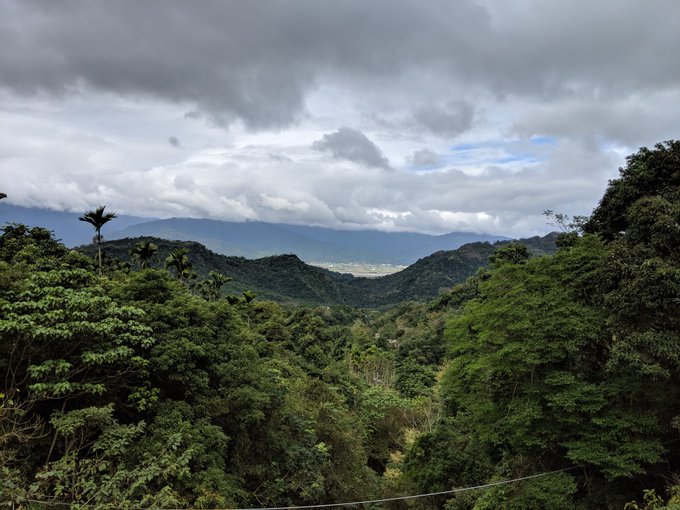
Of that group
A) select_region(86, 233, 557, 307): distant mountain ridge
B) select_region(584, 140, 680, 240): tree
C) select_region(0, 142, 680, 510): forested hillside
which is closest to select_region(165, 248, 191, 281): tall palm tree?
select_region(0, 142, 680, 510): forested hillside

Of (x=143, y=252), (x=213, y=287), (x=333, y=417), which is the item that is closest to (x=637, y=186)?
(x=333, y=417)

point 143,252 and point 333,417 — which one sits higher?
point 143,252

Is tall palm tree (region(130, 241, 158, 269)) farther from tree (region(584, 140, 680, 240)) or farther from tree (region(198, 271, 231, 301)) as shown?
tree (region(584, 140, 680, 240))

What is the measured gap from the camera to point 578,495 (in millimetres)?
13844

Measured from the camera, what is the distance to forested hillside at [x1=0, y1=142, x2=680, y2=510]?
8781mm

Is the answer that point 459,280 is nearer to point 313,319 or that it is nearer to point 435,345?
point 435,345

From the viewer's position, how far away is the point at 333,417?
20.0m

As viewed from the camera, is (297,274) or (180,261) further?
(297,274)

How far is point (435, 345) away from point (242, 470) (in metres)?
49.1

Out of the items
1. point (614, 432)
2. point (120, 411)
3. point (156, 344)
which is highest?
point (156, 344)

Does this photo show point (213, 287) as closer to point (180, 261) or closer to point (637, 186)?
point (180, 261)

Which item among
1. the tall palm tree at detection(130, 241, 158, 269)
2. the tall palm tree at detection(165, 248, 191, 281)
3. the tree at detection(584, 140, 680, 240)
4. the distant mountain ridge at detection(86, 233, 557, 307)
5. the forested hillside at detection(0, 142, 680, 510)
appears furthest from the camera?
the distant mountain ridge at detection(86, 233, 557, 307)

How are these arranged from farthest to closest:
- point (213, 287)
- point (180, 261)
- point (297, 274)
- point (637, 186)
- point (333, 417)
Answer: point (297, 274), point (213, 287), point (180, 261), point (333, 417), point (637, 186)

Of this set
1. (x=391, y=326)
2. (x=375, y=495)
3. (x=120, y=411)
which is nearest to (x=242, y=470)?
(x=120, y=411)
